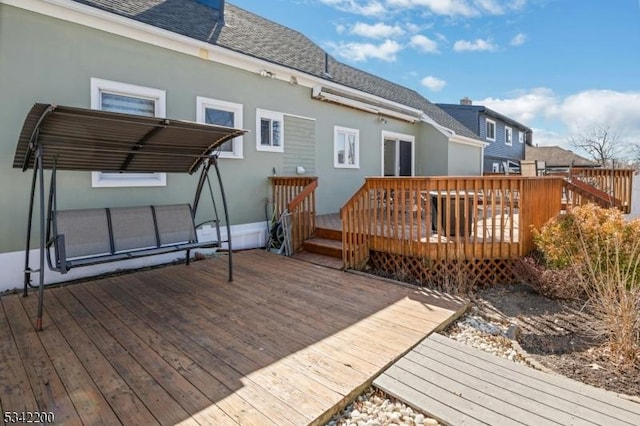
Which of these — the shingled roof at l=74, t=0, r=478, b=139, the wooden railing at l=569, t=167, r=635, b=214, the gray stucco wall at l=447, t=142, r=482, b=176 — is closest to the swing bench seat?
the shingled roof at l=74, t=0, r=478, b=139

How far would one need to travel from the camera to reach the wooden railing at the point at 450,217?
16.5ft

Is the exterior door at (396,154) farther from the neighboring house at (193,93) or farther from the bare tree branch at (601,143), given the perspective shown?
the bare tree branch at (601,143)

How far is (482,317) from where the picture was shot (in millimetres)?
4027

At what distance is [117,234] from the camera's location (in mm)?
4559

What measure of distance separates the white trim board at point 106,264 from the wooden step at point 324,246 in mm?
1247

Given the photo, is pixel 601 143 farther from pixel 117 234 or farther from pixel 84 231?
pixel 84 231

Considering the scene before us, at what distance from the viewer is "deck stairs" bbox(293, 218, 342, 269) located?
6.15m

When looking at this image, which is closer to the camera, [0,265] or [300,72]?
[0,265]

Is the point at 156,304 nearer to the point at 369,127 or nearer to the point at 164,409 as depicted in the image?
the point at 164,409

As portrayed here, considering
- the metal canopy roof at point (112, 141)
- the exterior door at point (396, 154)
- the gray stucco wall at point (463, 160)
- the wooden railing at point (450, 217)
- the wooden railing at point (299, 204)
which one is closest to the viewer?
the metal canopy roof at point (112, 141)

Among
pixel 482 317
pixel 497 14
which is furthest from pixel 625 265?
pixel 497 14

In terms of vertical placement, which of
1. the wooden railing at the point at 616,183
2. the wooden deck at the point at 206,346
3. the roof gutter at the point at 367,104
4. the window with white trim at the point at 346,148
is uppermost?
the roof gutter at the point at 367,104

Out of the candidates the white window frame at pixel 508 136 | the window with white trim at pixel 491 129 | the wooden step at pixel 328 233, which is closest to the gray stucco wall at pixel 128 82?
the wooden step at pixel 328 233

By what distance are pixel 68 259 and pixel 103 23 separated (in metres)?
3.59
